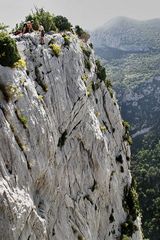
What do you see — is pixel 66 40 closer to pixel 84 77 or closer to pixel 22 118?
pixel 84 77

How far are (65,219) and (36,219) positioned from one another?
930cm

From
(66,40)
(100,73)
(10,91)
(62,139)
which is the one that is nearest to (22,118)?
(10,91)

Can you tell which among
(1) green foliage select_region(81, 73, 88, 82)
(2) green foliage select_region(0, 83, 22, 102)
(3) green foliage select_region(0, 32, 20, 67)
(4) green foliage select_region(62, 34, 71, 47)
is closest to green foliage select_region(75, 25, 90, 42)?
(1) green foliage select_region(81, 73, 88, 82)

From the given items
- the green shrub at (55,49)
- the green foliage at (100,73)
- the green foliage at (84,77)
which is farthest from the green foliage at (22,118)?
the green foliage at (100,73)

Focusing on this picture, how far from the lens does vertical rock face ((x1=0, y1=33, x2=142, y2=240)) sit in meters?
32.8

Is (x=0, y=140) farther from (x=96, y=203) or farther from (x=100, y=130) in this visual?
(x=100, y=130)

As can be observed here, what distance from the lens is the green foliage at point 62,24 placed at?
65.7 meters

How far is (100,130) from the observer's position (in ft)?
195

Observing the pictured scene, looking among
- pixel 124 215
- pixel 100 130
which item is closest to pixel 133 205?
pixel 124 215

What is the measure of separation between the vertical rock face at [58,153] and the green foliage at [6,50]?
31.3 inches

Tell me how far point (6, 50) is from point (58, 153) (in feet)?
37.3

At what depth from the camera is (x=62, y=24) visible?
217 feet

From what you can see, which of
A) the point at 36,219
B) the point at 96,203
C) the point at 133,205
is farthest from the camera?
the point at 133,205

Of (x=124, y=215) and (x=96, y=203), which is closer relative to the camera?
(x=96, y=203)
